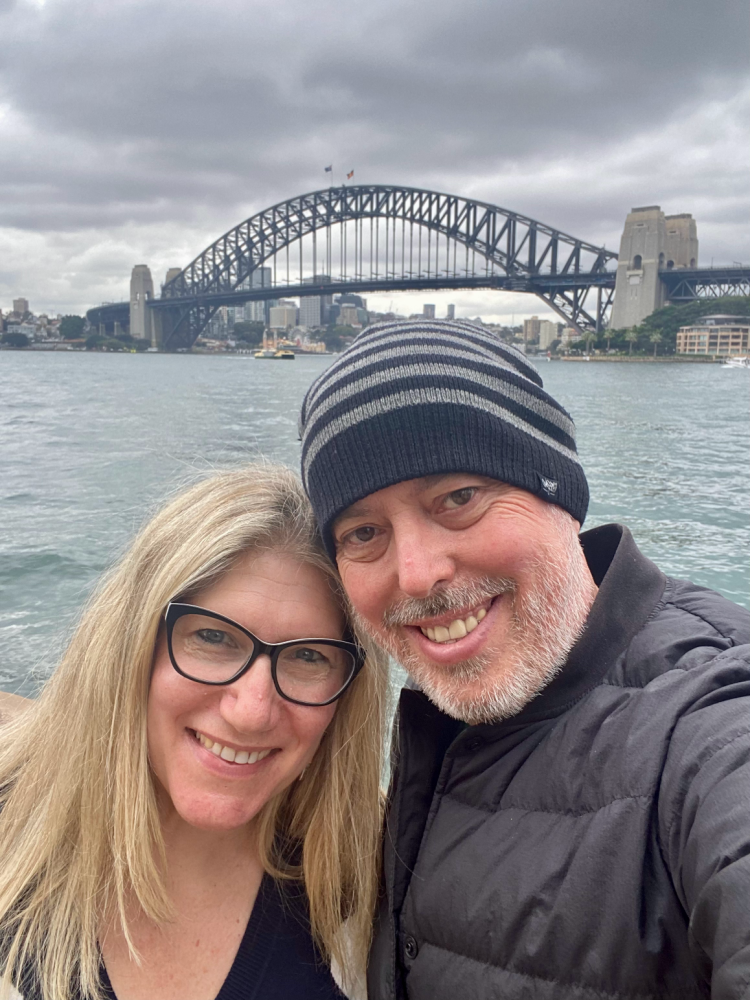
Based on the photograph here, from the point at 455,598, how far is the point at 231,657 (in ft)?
1.36

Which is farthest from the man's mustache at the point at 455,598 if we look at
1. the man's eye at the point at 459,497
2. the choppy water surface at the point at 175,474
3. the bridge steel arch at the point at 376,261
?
the bridge steel arch at the point at 376,261

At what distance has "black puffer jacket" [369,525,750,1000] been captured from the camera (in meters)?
0.94

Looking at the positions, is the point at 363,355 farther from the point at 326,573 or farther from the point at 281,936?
the point at 281,936

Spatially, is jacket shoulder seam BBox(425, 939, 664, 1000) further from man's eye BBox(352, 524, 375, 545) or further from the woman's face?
man's eye BBox(352, 524, 375, 545)

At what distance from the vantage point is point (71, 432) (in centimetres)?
1584

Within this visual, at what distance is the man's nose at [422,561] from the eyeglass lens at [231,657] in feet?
0.72

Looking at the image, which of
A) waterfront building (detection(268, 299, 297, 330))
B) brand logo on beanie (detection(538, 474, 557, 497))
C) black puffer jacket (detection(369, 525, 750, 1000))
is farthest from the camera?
waterfront building (detection(268, 299, 297, 330))

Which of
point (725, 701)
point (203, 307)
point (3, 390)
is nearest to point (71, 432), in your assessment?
point (3, 390)

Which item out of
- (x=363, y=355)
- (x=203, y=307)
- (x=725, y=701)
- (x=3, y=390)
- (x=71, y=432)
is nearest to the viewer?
(x=725, y=701)

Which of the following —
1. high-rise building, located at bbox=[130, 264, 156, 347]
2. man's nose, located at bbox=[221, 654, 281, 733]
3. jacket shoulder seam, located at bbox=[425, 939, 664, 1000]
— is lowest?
jacket shoulder seam, located at bbox=[425, 939, 664, 1000]

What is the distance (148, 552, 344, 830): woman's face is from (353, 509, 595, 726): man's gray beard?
0.20 meters

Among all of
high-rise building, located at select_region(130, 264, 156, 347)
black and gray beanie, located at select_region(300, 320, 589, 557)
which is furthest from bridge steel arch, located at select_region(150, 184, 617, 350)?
black and gray beanie, located at select_region(300, 320, 589, 557)

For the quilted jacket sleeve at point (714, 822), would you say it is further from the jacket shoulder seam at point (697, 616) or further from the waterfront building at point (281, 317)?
the waterfront building at point (281, 317)

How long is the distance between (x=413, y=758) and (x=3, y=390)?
30277 millimetres
